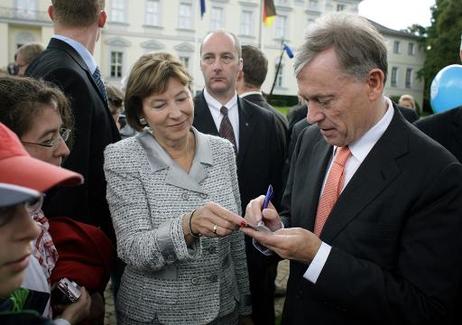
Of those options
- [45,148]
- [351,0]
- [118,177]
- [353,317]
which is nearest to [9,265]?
[45,148]

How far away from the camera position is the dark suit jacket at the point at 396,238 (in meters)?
1.95

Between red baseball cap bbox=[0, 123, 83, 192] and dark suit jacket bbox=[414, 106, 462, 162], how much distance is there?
2.27 metres

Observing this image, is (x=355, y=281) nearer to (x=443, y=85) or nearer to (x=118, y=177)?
(x=118, y=177)

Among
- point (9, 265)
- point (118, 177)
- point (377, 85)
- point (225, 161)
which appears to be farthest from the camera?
point (225, 161)

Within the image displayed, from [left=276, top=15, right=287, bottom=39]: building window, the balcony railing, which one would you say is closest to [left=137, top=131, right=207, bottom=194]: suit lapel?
the balcony railing

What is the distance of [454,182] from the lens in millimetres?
1947

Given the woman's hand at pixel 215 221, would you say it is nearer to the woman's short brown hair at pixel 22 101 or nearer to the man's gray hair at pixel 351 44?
the man's gray hair at pixel 351 44

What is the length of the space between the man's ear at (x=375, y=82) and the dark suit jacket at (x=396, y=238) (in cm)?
16

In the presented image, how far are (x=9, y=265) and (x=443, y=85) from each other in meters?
4.23

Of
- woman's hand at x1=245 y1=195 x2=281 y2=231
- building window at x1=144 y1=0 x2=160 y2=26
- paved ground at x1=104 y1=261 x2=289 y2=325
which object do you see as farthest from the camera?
building window at x1=144 y1=0 x2=160 y2=26

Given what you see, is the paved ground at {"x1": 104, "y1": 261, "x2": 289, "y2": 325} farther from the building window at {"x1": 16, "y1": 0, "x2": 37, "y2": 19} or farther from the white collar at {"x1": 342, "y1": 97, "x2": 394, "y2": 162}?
the building window at {"x1": 16, "y1": 0, "x2": 37, "y2": 19}

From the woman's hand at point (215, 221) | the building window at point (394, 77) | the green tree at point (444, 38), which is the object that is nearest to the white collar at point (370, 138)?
the woman's hand at point (215, 221)

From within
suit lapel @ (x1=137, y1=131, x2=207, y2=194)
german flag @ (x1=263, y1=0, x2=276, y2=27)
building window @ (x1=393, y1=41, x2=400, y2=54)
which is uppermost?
building window @ (x1=393, y1=41, x2=400, y2=54)

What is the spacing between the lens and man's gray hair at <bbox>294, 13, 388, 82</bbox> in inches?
82.0
